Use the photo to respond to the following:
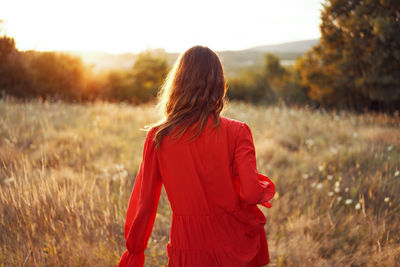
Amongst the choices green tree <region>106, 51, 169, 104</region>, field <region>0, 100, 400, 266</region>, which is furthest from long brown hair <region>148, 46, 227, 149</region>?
green tree <region>106, 51, 169, 104</region>

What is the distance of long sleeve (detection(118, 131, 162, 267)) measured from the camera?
1.76 metres

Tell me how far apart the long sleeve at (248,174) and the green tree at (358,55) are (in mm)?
9581

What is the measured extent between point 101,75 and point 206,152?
58.7 feet

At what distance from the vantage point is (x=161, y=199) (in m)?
4.18

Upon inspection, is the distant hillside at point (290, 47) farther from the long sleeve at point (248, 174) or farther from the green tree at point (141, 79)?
the long sleeve at point (248, 174)

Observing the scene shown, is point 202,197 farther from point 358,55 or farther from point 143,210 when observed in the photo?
point 358,55

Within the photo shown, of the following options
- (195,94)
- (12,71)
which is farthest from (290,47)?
(195,94)

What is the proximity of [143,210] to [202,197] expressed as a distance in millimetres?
359

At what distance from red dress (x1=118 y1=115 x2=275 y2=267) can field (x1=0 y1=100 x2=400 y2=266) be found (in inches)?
46.3

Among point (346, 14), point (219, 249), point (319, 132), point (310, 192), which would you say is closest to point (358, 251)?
point (310, 192)

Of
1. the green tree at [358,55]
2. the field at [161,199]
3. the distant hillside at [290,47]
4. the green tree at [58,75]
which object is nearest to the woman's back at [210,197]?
the field at [161,199]

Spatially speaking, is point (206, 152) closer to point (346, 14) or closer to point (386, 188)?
point (386, 188)

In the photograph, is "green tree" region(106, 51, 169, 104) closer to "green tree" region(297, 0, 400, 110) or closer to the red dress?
"green tree" region(297, 0, 400, 110)

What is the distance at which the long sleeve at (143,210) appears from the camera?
1.76 m
